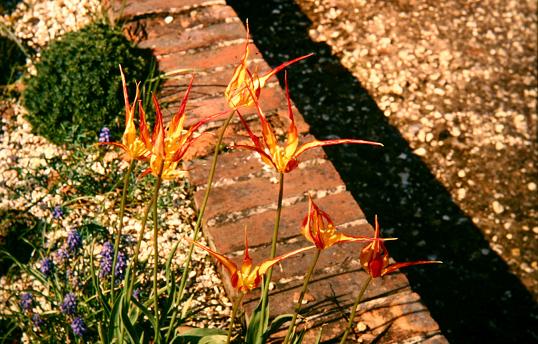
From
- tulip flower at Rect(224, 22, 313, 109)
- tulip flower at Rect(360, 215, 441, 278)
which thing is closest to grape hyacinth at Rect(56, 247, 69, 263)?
tulip flower at Rect(224, 22, 313, 109)

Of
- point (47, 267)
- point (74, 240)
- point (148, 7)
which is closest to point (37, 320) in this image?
point (47, 267)

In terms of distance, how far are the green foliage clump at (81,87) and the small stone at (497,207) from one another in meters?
2.10

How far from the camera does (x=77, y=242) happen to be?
2617 mm

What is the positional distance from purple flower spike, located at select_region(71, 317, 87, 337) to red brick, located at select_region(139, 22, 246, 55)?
1.48 metres

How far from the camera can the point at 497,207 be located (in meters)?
4.14

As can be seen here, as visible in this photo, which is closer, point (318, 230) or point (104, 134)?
point (318, 230)

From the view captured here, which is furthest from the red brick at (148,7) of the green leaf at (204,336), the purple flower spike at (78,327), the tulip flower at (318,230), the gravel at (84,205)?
the tulip flower at (318,230)

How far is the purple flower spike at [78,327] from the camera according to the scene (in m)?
2.43

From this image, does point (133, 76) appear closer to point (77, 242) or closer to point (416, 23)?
point (77, 242)

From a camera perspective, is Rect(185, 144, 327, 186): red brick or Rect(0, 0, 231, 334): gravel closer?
Rect(0, 0, 231, 334): gravel

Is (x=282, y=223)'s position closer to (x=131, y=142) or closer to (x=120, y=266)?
(x=120, y=266)

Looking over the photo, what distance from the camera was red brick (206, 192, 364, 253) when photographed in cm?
272

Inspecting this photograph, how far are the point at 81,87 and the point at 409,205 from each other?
192 cm

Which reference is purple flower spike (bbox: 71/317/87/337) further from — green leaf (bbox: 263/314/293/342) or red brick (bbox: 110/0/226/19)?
red brick (bbox: 110/0/226/19)
